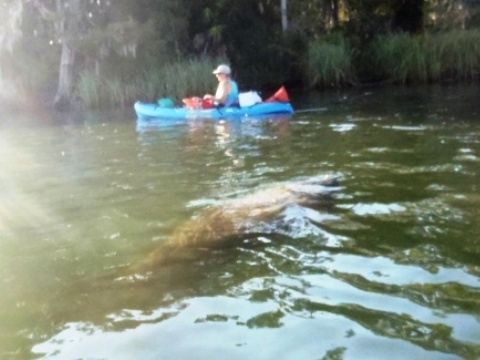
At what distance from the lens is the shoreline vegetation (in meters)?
19.2

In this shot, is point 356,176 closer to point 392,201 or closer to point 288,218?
point 392,201

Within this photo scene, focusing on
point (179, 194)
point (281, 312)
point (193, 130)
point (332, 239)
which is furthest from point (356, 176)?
point (193, 130)

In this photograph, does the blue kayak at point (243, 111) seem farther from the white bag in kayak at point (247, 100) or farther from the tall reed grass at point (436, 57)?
the tall reed grass at point (436, 57)

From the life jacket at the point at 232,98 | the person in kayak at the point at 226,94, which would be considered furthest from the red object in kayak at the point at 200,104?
the life jacket at the point at 232,98

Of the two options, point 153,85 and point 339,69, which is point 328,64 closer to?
point 339,69

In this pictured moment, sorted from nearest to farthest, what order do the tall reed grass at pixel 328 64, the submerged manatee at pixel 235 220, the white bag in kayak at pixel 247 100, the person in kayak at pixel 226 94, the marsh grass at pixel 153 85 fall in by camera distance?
1. the submerged manatee at pixel 235 220
2. the white bag in kayak at pixel 247 100
3. the person in kayak at pixel 226 94
4. the marsh grass at pixel 153 85
5. the tall reed grass at pixel 328 64

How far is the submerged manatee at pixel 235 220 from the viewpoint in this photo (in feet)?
18.4

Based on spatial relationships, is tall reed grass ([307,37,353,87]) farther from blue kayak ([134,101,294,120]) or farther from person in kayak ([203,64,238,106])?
person in kayak ([203,64,238,106])

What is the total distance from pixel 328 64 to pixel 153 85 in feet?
15.9

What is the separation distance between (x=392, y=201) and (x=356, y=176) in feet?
4.35

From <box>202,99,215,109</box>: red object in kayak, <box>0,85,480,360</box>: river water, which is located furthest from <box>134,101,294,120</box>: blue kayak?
<box>0,85,480,360</box>: river water

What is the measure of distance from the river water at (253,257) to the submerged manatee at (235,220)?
0.09 metres

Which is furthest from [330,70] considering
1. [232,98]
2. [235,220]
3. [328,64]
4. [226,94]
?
[235,220]

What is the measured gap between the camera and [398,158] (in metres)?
9.04
